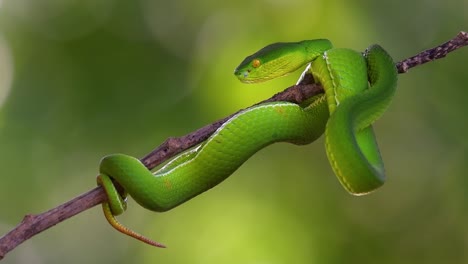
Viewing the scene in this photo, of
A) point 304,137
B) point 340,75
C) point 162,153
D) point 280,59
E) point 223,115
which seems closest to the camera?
point 162,153

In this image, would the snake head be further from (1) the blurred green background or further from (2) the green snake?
(1) the blurred green background

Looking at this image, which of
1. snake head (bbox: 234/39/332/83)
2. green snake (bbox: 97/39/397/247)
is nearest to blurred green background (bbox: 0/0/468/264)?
snake head (bbox: 234/39/332/83)

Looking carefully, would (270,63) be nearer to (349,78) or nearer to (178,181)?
(349,78)

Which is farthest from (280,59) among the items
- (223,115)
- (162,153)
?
(223,115)

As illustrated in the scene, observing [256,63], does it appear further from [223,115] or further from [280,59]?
[223,115]

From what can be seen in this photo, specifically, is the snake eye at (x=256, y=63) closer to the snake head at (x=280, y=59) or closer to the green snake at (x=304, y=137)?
→ the snake head at (x=280, y=59)
